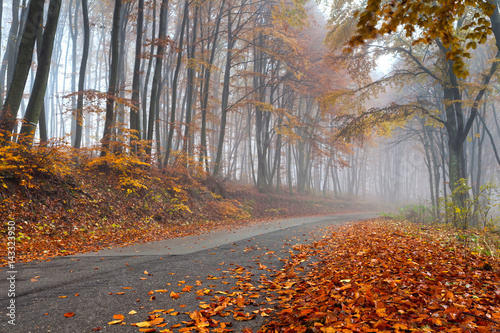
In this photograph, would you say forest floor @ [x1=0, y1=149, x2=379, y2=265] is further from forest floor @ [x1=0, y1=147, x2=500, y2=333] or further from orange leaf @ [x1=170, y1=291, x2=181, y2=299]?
orange leaf @ [x1=170, y1=291, x2=181, y2=299]

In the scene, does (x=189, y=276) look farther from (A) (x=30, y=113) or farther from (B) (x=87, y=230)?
(A) (x=30, y=113)

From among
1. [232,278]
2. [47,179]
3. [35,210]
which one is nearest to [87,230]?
[35,210]

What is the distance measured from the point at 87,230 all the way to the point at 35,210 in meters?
1.25

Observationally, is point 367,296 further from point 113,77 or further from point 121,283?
point 113,77

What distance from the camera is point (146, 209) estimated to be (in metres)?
9.75

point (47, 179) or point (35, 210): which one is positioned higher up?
point (47, 179)

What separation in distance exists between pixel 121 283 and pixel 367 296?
288cm

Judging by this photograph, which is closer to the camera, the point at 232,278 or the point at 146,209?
the point at 232,278

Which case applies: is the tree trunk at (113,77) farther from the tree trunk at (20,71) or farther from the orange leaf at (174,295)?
the orange leaf at (174,295)

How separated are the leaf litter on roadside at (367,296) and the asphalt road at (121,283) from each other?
123 mm

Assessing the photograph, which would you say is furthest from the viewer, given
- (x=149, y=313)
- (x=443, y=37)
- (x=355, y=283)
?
(x=355, y=283)

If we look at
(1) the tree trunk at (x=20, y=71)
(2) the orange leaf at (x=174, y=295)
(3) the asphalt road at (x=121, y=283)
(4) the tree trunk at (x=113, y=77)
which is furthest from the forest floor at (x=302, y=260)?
(1) the tree trunk at (x=20, y=71)

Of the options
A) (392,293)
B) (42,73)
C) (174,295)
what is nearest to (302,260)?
(392,293)

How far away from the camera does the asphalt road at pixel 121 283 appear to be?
2504 mm
